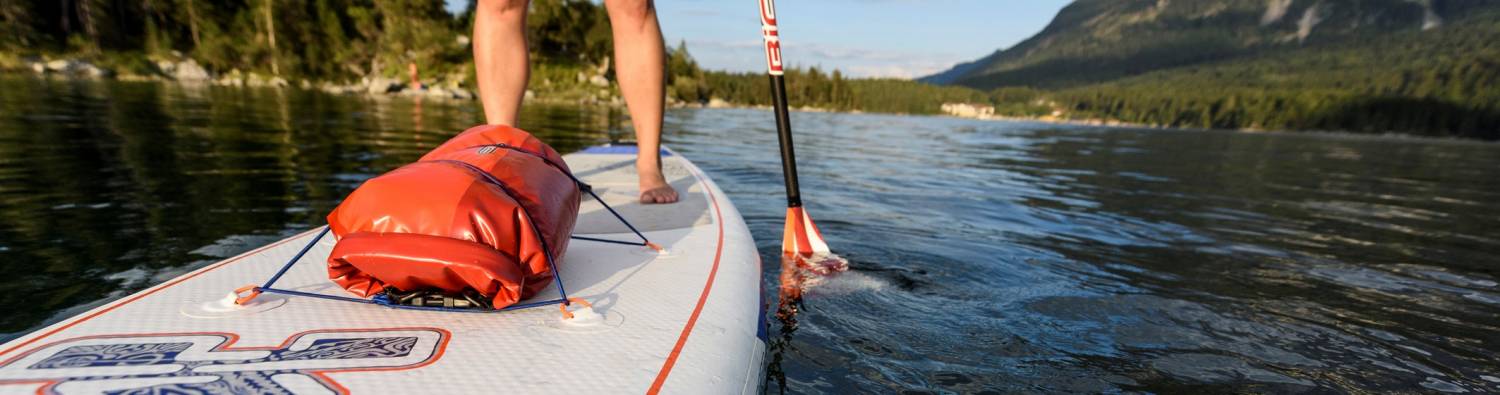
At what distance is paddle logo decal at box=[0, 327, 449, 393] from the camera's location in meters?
1.23

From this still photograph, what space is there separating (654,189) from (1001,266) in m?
2.32

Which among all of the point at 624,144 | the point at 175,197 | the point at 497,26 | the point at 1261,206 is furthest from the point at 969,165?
the point at 175,197

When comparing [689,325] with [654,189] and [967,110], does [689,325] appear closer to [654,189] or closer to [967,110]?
[654,189]

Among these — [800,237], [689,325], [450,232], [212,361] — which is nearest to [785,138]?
[800,237]

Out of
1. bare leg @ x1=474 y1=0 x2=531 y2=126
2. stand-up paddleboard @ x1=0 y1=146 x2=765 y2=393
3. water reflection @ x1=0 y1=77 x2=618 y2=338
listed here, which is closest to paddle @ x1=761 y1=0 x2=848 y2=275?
bare leg @ x1=474 y1=0 x2=531 y2=126

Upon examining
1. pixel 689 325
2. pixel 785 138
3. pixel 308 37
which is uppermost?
pixel 308 37

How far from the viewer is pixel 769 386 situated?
2.30 meters

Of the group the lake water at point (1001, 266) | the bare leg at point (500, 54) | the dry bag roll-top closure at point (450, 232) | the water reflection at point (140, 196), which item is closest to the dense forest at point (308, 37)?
the water reflection at point (140, 196)

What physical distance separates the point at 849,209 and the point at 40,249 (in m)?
5.48

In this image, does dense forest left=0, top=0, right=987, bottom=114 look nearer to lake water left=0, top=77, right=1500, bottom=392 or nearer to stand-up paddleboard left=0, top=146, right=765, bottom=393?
lake water left=0, top=77, right=1500, bottom=392

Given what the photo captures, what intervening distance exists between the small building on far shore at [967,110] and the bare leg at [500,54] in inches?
5861

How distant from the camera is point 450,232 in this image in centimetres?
171

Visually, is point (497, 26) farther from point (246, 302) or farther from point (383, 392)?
point (383, 392)

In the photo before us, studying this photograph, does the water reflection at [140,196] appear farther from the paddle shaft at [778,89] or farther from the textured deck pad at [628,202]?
the paddle shaft at [778,89]
